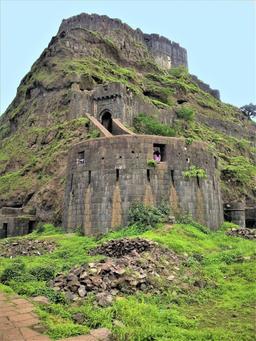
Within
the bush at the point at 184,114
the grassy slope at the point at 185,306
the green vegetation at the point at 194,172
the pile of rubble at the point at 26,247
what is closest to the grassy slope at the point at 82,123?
the bush at the point at 184,114

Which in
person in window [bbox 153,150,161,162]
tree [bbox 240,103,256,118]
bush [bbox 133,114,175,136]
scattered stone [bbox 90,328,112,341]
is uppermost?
tree [bbox 240,103,256,118]

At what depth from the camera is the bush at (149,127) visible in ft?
104

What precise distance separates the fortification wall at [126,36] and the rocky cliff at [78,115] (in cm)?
17

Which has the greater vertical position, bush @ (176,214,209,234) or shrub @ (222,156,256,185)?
shrub @ (222,156,256,185)

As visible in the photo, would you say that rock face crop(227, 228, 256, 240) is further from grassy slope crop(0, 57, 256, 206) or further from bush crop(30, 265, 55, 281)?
bush crop(30, 265, 55, 281)

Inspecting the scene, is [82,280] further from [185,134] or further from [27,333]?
[185,134]

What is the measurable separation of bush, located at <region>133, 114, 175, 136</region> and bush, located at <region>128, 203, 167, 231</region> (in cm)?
1427

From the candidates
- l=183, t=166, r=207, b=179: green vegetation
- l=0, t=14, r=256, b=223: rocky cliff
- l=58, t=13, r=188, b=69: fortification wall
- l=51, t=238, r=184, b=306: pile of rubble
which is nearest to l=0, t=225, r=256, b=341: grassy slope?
l=51, t=238, r=184, b=306: pile of rubble

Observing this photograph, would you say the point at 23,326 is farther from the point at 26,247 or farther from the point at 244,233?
the point at 244,233

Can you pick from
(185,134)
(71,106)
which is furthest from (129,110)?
(185,134)

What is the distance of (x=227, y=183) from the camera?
3159 cm

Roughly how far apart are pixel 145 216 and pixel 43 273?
690cm

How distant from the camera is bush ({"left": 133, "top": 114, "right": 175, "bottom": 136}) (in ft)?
104

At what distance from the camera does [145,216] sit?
57.3 feet
